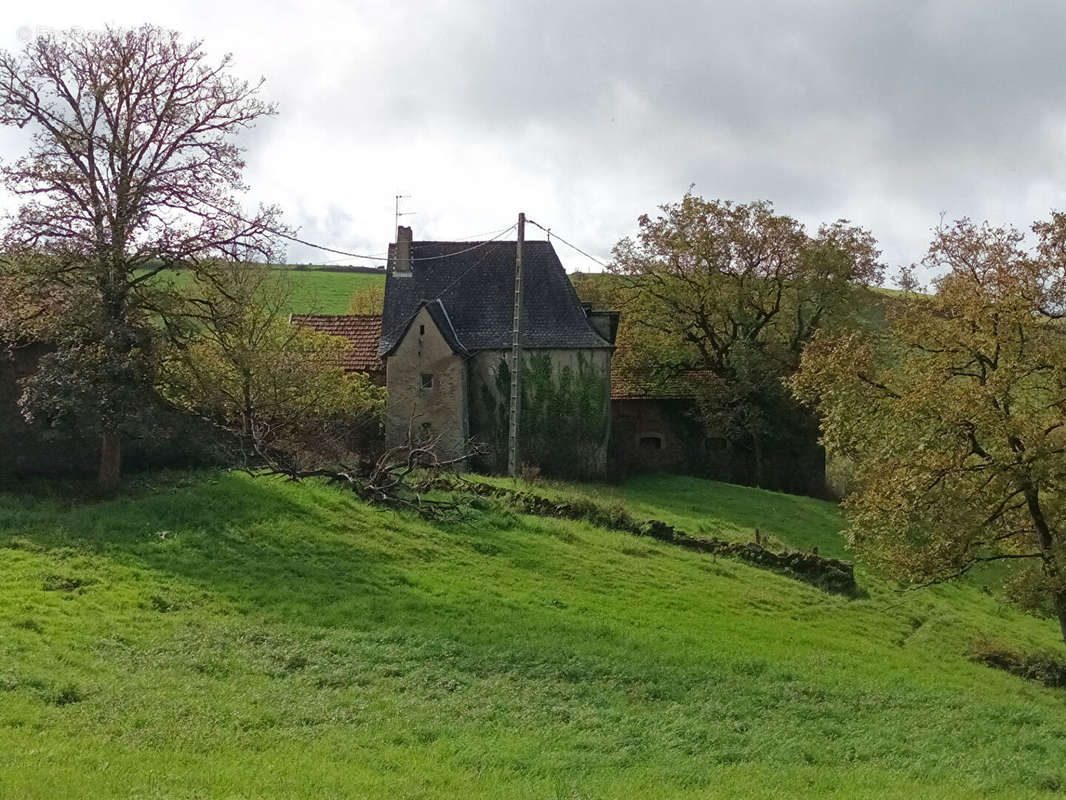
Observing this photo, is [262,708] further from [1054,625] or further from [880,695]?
[1054,625]

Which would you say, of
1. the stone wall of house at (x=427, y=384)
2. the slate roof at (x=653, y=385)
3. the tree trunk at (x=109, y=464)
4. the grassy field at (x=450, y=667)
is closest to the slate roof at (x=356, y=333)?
the stone wall of house at (x=427, y=384)

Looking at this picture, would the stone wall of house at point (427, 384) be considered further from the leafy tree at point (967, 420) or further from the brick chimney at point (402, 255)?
the leafy tree at point (967, 420)

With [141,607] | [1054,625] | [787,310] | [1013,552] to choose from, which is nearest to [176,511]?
[141,607]

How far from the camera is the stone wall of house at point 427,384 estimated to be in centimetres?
3431

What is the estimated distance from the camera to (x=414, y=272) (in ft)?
123

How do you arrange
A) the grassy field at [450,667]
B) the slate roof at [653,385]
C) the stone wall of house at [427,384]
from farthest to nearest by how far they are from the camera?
the slate roof at [653,385], the stone wall of house at [427,384], the grassy field at [450,667]

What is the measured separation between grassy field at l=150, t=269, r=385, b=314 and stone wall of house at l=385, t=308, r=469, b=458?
23694 millimetres

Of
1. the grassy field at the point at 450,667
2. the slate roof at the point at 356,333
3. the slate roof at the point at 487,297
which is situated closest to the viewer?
the grassy field at the point at 450,667

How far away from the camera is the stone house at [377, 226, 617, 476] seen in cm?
3444

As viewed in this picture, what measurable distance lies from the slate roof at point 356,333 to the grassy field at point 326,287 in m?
19.3

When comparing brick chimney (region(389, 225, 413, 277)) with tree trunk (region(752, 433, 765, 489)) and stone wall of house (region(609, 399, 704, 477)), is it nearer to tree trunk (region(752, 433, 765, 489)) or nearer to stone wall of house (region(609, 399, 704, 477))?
stone wall of house (region(609, 399, 704, 477))

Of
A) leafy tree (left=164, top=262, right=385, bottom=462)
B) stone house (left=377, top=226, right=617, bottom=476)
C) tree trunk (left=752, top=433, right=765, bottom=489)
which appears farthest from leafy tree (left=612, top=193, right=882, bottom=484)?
leafy tree (left=164, top=262, right=385, bottom=462)

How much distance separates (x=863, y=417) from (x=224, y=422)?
694 inches

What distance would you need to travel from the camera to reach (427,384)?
113 ft
